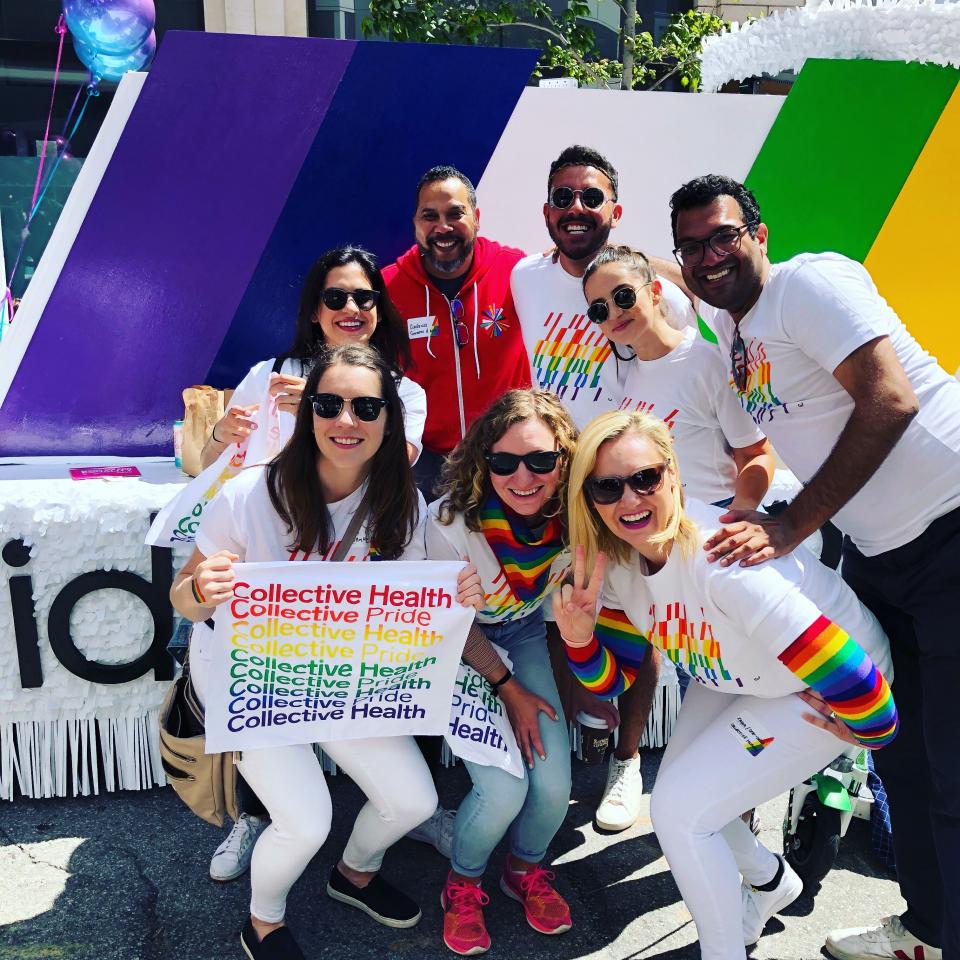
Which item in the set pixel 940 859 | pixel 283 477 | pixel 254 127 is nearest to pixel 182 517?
pixel 283 477

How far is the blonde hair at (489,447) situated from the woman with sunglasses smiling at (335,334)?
0.28 meters

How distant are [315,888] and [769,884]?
4.23 feet

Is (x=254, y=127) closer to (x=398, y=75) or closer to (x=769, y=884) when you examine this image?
(x=398, y=75)

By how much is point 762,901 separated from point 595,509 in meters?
1.19

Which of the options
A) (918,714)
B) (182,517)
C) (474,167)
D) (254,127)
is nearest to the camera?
(918,714)

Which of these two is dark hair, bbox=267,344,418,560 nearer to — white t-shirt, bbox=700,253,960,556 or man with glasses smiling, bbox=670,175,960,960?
man with glasses smiling, bbox=670,175,960,960

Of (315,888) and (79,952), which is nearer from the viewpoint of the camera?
(79,952)

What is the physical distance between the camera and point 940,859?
2264mm

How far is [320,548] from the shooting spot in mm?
2562

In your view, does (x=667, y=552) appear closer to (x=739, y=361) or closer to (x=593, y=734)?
(x=739, y=361)

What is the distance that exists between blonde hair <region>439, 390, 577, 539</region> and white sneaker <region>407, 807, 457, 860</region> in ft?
3.39

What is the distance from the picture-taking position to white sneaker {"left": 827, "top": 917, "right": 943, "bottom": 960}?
8.31 ft

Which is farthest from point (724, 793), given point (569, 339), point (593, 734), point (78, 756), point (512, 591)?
point (78, 756)

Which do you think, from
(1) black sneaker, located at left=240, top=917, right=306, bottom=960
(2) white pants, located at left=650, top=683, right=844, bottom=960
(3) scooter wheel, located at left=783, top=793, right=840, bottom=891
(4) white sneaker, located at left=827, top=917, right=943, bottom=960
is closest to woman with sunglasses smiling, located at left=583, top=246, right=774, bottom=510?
(2) white pants, located at left=650, top=683, right=844, bottom=960
